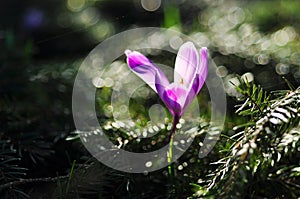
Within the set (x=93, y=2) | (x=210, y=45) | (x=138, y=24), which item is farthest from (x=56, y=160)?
(x=93, y=2)

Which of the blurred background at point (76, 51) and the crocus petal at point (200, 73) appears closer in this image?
the crocus petal at point (200, 73)

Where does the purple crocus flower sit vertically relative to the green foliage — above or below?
above

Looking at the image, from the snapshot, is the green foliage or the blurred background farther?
the blurred background

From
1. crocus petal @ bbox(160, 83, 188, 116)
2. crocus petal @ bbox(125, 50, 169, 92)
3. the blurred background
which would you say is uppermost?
crocus petal @ bbox(125, 50, 169, 92)

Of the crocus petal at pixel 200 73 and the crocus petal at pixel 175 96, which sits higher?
the crocus petal at pixel 200 73

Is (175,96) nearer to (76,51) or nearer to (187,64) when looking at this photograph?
(187,64)

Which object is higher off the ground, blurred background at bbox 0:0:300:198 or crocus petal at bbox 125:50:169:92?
crocus petal at bbox 125:50:169:92

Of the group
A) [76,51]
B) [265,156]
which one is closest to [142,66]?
[265,156]
